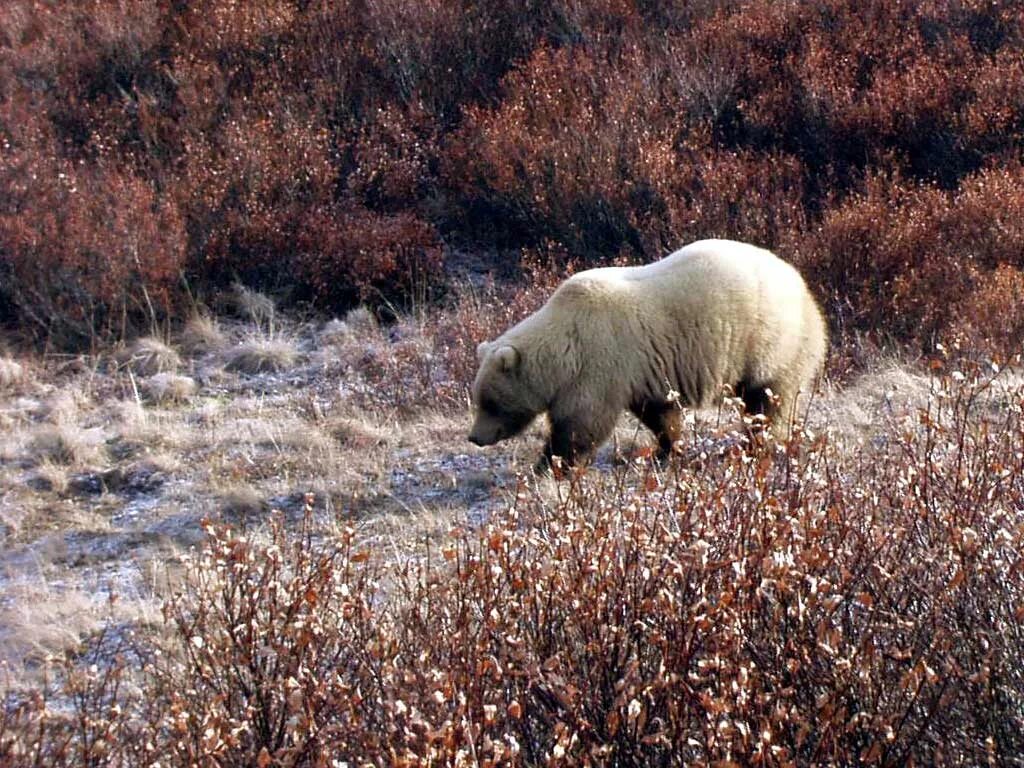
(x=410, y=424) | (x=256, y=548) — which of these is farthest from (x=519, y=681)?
(x=410, y=424)

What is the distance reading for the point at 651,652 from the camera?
285cm

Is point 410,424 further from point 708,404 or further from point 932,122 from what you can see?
point 932,122

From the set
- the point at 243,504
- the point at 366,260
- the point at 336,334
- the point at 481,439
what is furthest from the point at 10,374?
the point at 481,439

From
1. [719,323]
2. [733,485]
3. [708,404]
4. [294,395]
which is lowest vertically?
[294,395]

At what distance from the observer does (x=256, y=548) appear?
4.62 meters

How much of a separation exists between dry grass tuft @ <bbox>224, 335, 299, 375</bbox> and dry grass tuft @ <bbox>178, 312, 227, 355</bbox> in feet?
0.81

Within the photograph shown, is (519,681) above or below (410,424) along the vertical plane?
above

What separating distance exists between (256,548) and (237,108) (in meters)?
7.30

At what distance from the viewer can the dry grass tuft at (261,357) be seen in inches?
333

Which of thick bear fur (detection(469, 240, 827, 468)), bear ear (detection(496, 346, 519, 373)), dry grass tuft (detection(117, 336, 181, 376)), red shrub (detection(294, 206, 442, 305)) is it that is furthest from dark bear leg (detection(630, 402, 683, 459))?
dry grass tuft (detection(117, 336, 181, 376))

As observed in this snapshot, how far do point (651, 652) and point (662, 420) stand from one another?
128 inches

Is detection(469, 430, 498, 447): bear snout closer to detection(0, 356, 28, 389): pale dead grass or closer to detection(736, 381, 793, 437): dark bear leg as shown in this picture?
detection(736, 381, 793, 437): dark bear leg

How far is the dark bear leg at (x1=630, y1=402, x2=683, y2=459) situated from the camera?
5.91 m

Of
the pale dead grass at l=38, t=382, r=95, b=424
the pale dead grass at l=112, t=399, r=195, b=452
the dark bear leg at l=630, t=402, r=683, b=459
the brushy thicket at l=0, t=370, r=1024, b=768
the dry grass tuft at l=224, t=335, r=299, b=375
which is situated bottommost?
the dry grass tuft at l=224, t=335, r=299, b=375
